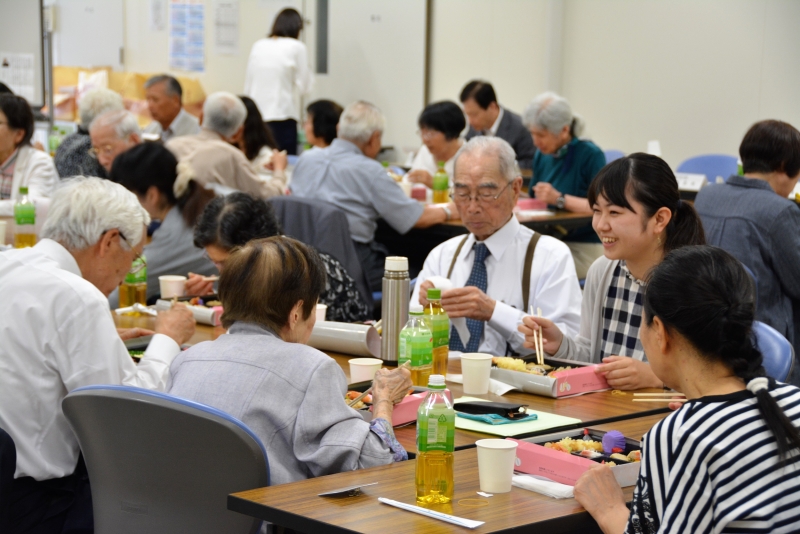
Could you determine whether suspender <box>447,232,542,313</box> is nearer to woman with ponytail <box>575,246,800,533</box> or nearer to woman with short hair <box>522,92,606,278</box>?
woman with ponytail <box>575,246,800,533</box>

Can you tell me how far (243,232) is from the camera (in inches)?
129

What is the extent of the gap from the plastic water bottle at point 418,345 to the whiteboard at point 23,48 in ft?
19.6

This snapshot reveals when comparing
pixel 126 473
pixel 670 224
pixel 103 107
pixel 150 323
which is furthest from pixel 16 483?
pixel 103 107

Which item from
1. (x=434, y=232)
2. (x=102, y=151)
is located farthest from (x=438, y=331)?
(x=102, y=151)

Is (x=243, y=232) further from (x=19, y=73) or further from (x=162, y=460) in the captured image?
(x=19, y=73)

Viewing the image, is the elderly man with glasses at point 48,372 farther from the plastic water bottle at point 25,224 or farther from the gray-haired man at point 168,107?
the gray-haired man at point 168,107

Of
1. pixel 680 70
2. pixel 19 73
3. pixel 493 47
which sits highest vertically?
pixel 493 47

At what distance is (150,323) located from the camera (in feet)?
10.9

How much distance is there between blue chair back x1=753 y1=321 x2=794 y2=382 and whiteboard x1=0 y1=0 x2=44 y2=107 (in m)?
6.38

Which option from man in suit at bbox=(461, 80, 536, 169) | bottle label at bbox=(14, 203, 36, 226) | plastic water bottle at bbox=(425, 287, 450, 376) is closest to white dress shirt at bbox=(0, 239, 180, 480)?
plastic water bottle at bbox=(425, 287, 450, 376)

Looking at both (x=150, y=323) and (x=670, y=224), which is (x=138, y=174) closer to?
(x=150, y=323)

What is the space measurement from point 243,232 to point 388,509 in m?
1.79

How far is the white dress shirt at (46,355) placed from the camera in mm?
2271

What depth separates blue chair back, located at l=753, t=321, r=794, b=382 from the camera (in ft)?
8.18
